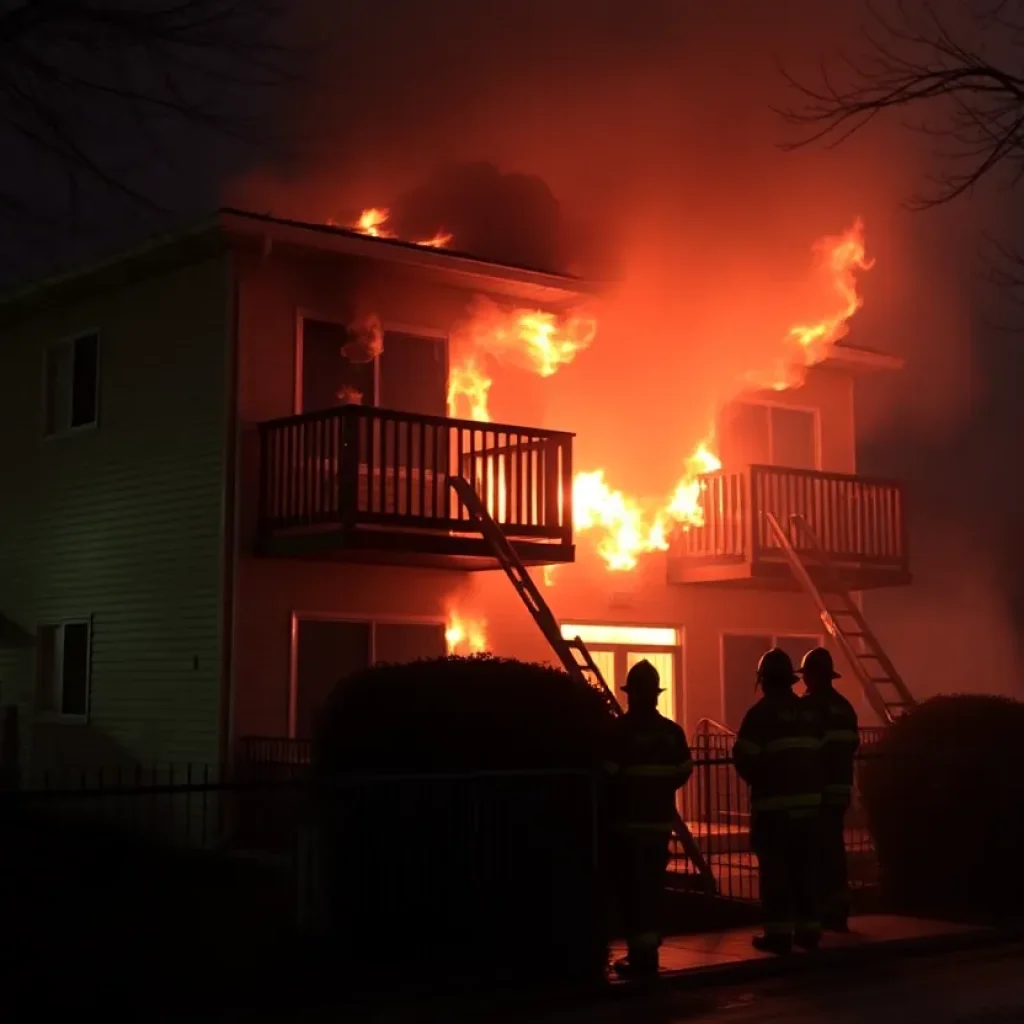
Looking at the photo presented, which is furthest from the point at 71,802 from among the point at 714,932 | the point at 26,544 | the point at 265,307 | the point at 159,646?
the point at 714,932

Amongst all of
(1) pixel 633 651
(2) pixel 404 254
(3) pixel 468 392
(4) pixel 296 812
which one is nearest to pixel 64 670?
(3) pixel 468 392

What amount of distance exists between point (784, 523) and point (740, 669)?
2250mm

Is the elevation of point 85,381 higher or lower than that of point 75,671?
higher

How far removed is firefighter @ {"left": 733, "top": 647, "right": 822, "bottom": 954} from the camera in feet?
35.0

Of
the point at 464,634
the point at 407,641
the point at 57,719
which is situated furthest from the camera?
the point at 57,719

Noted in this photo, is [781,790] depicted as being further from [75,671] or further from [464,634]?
[75,671]

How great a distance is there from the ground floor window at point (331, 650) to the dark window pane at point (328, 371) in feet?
7.72

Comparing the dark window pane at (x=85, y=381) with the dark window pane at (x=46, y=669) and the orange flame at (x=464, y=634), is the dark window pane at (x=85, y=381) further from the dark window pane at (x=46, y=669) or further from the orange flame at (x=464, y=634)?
the orange flame at (x=464, y=634)

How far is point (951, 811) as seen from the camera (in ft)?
42.2

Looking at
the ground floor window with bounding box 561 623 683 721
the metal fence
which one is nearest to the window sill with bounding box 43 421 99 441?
the metal fence

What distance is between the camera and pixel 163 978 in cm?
911

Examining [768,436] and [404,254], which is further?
[768,436]

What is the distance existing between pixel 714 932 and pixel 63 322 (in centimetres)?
1165

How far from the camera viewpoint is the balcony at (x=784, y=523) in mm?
19266
